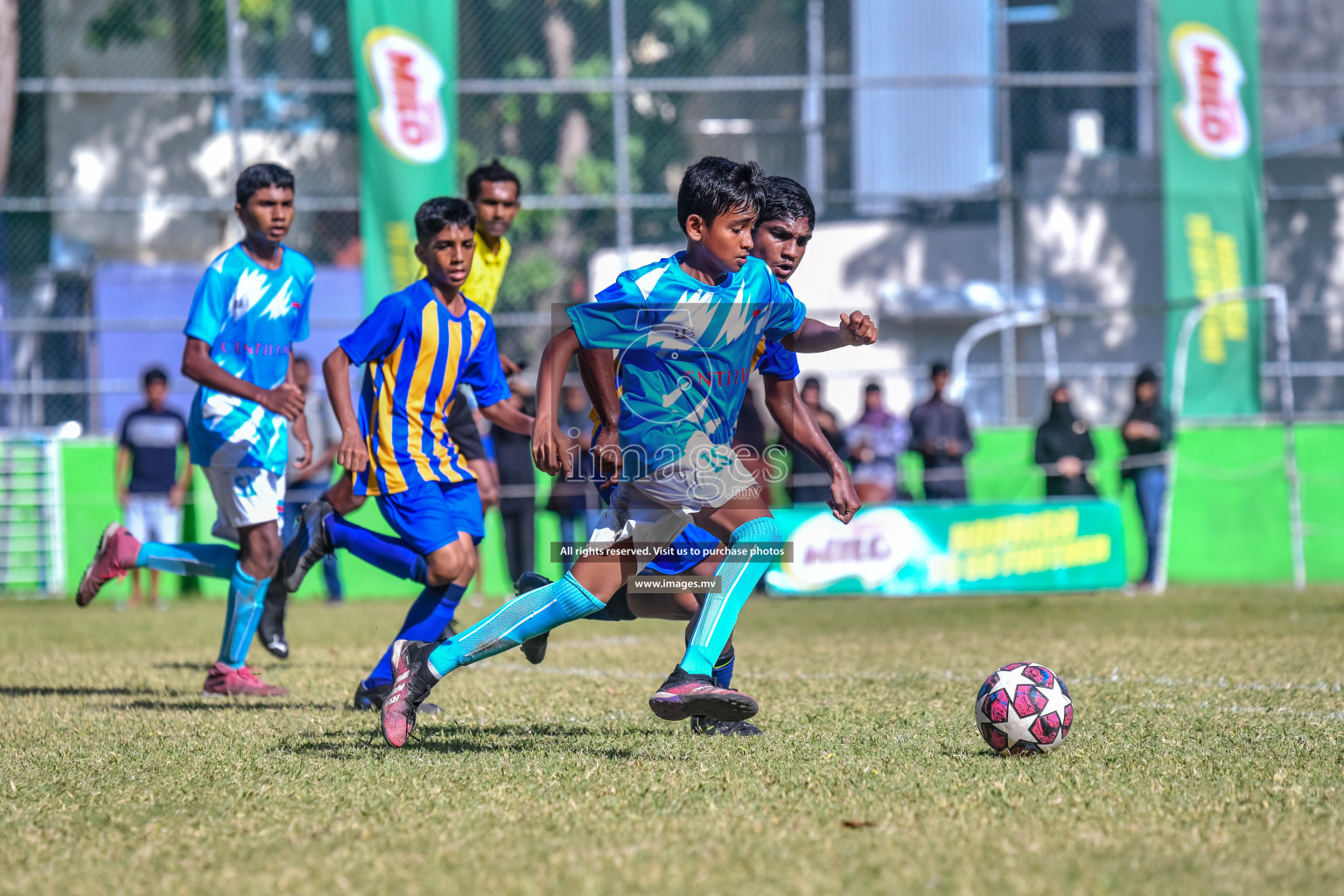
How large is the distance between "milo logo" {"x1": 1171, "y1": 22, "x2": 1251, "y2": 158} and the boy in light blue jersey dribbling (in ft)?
38.3

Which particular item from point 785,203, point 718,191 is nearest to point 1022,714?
point 718,191

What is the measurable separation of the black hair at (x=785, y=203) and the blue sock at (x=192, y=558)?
Result: 2891mm

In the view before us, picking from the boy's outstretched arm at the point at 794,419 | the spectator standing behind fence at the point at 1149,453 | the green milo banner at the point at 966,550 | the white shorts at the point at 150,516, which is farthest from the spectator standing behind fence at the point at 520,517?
the boy's outstretched arm at the point at 794,419

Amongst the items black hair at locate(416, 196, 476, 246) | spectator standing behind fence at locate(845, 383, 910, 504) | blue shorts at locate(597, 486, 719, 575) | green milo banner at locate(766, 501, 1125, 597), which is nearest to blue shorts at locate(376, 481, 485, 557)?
black hair at locate(416, 196, 476, 246)

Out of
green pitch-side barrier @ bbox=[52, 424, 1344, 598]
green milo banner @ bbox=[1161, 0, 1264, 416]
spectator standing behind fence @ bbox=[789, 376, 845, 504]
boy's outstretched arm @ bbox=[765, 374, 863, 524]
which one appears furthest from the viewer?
green milo banner @ bbox=[1161, 0, 1264, 416]

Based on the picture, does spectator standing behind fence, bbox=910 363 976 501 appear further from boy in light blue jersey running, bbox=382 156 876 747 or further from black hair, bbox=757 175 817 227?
boy in light blue jersey running, bbox=382 156 876 747

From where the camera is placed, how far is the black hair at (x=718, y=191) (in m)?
4.74

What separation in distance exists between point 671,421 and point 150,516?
9846 millimetres

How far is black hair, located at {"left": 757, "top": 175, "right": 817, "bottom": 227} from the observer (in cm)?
548

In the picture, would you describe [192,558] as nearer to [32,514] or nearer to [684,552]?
[684,552]

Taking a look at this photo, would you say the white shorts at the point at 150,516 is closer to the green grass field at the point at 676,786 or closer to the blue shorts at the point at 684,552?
the green grass field at the point at 676,786

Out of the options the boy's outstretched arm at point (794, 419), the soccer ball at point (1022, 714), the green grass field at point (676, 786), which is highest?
the boy's outstretched arm at point (794, 419)

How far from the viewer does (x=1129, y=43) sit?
19.3 meters

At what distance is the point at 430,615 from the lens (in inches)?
233
